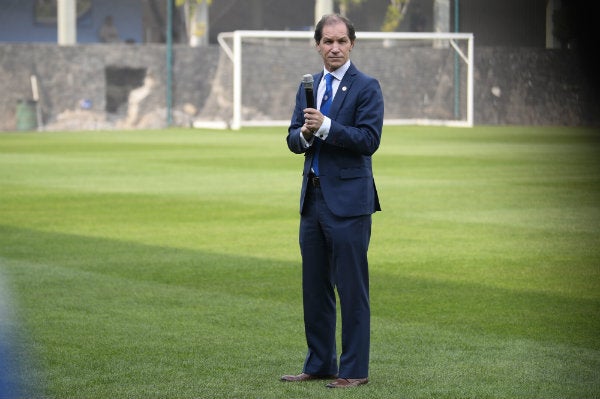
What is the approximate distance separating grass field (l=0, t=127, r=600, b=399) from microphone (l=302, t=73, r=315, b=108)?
1.23 m

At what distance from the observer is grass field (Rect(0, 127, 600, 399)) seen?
629 centimetres

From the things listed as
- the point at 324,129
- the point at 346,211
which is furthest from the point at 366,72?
the point at 324,129

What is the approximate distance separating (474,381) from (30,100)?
112ft

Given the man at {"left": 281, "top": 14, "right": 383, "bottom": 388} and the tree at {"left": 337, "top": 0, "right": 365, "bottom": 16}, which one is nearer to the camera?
the man at {"left": 281, "top": 14, "right": 383, "bottom": 388}

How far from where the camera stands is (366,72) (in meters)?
41.5

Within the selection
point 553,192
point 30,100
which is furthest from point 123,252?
point 30,100

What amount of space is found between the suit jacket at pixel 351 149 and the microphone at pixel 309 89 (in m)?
0.26

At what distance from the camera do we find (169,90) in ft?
137

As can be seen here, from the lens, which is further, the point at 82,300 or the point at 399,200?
the point at 399,200

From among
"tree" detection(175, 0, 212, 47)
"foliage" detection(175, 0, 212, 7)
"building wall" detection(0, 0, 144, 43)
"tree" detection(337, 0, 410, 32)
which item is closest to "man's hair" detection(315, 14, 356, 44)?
"foliage" detection(175, 0, 212, 7)

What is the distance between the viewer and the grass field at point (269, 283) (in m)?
6.29

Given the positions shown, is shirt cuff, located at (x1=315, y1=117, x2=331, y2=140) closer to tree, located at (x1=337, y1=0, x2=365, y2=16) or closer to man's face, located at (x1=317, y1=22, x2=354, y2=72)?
man's face, located at (x1=317, y1=22, x2=354, y2=72)

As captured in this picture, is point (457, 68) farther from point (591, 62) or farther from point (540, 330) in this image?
point (591, 62)

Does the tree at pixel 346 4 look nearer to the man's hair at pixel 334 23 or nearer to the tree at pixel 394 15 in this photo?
the tree at pixel 394 15
